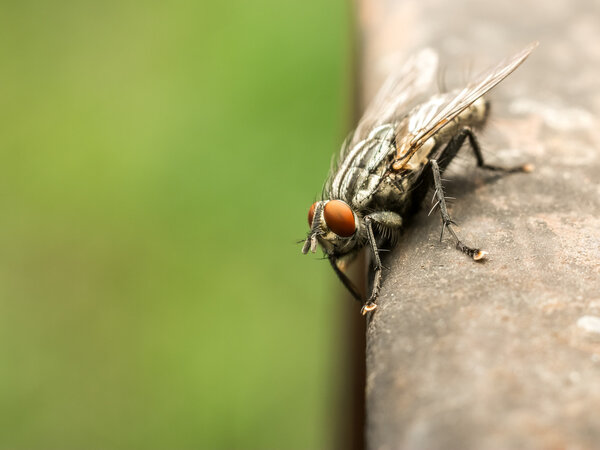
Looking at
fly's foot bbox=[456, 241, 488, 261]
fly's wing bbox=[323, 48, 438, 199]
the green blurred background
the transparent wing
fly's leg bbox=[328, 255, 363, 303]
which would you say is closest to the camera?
fly's foot bbox=[456, 241, 488, 261]

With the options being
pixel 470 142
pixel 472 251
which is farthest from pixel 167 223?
pixel 472 251

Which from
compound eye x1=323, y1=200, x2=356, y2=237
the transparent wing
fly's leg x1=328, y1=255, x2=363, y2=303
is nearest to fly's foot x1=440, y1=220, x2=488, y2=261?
compound eye x1=323, y1=200, x2=356, y2=237

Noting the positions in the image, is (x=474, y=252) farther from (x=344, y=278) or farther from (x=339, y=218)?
(x=344, y=278)

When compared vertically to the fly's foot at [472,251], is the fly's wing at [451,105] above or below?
above

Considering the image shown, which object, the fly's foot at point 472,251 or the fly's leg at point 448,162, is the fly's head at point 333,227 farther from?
the fly's foot at point 472,251

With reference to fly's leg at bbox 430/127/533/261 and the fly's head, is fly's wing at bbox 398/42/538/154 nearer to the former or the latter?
fly's leg at bbox 430/127/533/261

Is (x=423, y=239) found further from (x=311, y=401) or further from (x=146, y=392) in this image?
(x=146, y=392)

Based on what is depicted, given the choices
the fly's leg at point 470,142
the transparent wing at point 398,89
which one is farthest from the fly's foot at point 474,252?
the transparent wing at point 398,89
